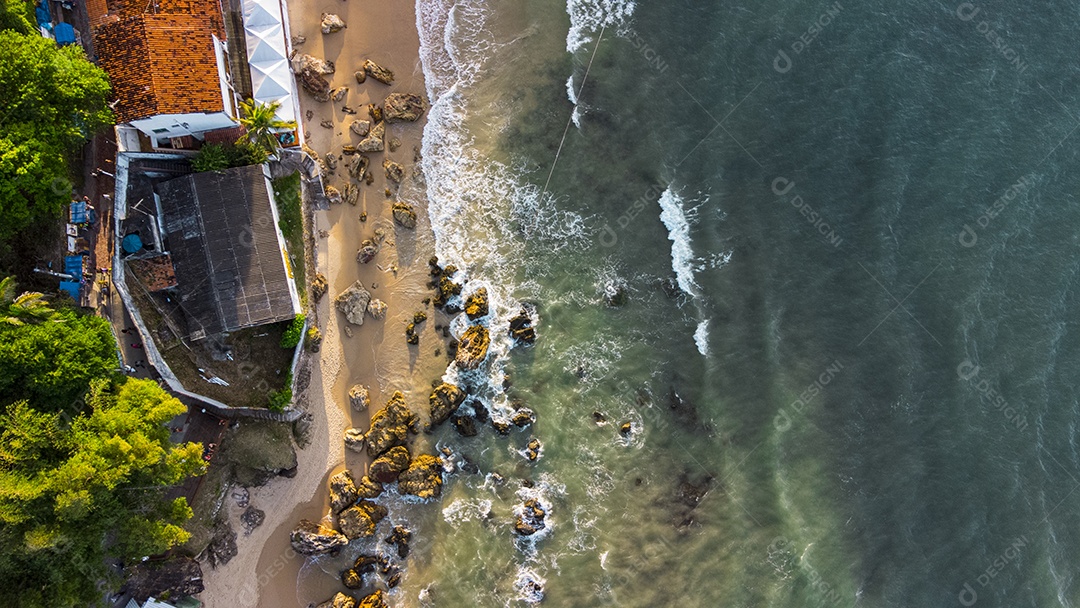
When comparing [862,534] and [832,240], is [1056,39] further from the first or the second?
[862,534]

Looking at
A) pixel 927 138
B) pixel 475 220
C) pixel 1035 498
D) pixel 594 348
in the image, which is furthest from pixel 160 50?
pixel 1035 498

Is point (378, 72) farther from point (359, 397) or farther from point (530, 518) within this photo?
point (530, 518)

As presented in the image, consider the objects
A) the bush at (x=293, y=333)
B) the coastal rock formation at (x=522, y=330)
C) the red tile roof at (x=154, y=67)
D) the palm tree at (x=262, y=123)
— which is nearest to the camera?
the red tile roof at (x=154, y=67)

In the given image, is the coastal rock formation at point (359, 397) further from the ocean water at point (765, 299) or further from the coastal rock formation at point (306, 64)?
the coastal rock formation at point (306, 64)

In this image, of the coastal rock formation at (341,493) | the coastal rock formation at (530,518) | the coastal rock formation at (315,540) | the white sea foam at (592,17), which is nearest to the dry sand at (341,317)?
the coastal rock formation at (341,493)

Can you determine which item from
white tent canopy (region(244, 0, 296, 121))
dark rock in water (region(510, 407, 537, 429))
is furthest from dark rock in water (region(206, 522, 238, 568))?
white tent canopy (region(244, 0, 296, 121))

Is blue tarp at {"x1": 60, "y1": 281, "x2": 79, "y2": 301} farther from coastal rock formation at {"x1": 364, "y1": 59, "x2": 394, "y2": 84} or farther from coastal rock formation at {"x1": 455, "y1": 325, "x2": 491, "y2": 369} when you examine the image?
coastal rock formation at {"x1": 455, "y1": 325, "x2": 491, "y2": 369}

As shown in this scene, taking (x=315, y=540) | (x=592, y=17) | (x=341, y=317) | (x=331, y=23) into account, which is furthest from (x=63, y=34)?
(x=315, y=540)
